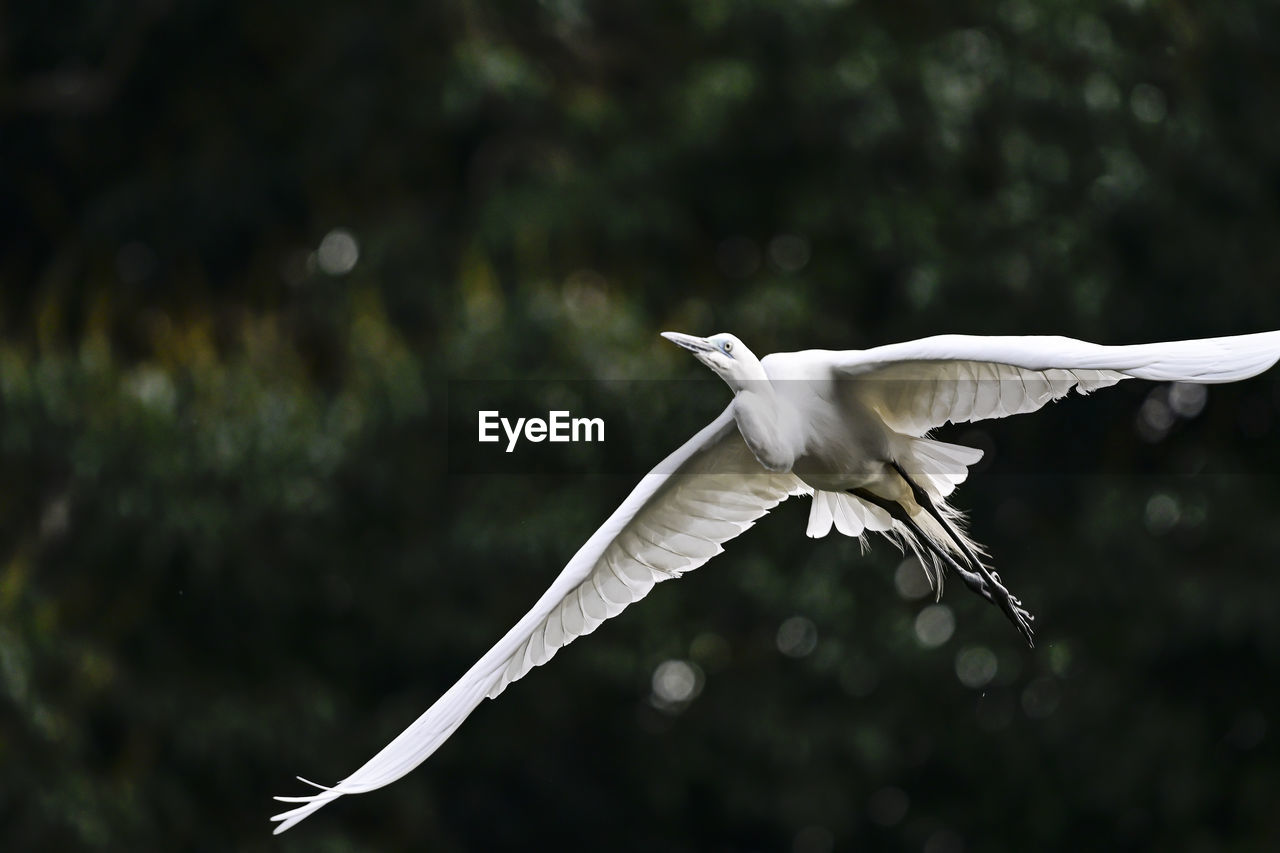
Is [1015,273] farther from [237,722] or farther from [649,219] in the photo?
[237,722]

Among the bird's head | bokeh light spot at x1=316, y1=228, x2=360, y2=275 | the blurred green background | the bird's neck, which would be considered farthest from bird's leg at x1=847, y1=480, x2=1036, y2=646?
bokeh light spot at x1=316, y1=228, x2=360, y2=275

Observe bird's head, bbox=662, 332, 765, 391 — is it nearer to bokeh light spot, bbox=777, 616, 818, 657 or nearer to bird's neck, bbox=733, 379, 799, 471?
bird's neck, bbox=733, 379, 799, 471

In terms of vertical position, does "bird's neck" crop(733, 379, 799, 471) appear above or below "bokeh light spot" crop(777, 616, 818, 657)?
above

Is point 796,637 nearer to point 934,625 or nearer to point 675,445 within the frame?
point 934,625

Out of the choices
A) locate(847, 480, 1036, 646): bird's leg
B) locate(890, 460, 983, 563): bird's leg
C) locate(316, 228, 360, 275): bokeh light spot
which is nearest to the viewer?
locate(847, 480, 1036, 646): bird's leg

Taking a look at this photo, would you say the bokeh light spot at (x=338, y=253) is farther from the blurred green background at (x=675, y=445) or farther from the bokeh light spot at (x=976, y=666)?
the bokeh light spot at (x=976, y=666)

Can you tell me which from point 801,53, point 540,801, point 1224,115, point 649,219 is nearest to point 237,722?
point 540,801
